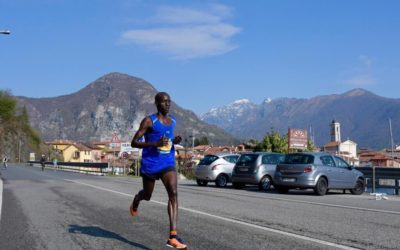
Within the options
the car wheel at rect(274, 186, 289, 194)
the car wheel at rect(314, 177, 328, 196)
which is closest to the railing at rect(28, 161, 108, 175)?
the car wheel at rect(274, 186, 289, 194)

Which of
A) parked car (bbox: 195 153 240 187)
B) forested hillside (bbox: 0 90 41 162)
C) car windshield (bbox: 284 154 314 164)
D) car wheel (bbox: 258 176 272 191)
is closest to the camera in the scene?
car windshield (bbox: 284 154 314 164)

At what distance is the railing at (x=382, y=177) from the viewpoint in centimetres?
2222

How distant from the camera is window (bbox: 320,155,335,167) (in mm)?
20562

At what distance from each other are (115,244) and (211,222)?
2718 millimetres

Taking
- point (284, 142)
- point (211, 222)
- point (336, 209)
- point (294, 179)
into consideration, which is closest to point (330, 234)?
point (211, 222)

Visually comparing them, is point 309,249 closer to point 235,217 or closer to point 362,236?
point 362,236

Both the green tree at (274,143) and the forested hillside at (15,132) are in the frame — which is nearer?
the green tree at (274,143)

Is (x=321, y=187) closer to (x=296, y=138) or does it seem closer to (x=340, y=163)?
(x=340, y=163)

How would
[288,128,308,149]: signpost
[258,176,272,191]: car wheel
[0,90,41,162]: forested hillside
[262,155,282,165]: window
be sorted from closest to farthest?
1. [258,176,272,191]: car wheel
2. [262,155,282,165]: window
3. [288,128,308,149]: signpost
4. [0,90,41,162]: forested hillside

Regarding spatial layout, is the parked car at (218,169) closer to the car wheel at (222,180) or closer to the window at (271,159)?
the car wheel at (222,180)

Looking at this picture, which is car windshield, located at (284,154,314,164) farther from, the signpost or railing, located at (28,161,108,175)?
railing, located at (28,161,108,175)

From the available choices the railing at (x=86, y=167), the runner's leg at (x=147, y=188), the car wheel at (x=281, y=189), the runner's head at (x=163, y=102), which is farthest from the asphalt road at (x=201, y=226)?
the railing at (x=86, y=167)

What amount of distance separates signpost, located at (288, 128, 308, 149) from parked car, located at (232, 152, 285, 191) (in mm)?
8187

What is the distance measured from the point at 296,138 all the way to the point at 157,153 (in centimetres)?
2502
